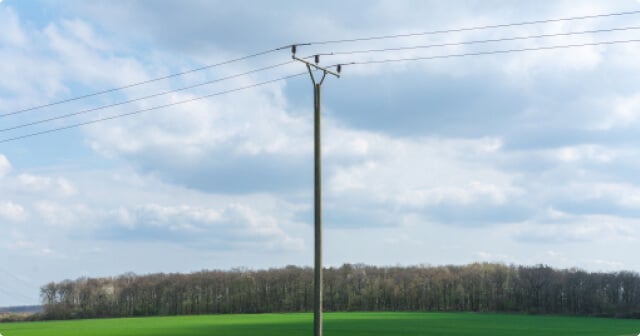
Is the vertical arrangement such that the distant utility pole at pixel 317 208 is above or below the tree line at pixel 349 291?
above

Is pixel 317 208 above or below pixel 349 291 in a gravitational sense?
above

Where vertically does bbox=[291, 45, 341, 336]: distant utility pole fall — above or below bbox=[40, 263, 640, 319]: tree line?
above

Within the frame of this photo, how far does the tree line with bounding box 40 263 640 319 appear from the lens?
10650cm

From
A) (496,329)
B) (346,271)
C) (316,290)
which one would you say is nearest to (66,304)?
(346,271)

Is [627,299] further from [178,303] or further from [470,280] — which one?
[178,303]

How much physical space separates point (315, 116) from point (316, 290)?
663 centimetres

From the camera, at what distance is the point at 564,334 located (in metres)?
57.1

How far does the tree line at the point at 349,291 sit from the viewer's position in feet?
349

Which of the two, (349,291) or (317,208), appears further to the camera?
(349,291)

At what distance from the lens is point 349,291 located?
388ft

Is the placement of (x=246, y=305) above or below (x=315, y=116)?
below

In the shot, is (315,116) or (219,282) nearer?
(315,116)

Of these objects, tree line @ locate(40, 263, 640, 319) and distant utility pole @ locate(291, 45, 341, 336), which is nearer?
distant utility pole @ locate(291, 45, 341, 336)

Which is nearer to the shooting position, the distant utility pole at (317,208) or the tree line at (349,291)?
the distant utility pole at (317,208)
